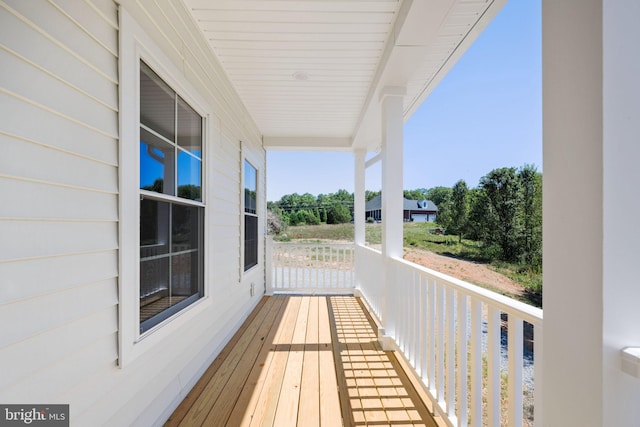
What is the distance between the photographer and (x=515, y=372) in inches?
44.8

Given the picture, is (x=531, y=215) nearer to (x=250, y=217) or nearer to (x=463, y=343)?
(x=463, y=343)

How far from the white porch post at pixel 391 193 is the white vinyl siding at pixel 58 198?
225 centimetres

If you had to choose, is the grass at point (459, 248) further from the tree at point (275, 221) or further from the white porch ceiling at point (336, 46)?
the tree at point (275, 221)

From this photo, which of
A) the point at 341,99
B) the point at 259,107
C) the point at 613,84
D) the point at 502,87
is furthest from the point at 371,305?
the point at 613,84

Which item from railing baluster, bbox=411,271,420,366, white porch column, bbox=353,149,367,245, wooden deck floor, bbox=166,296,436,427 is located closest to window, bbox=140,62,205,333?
wooden deck floor, bbox=166,296,436,427

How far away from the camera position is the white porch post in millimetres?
2883

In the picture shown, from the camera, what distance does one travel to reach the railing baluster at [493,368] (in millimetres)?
1250

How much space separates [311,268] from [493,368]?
409 cm

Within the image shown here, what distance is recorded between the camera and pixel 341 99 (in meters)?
3.56

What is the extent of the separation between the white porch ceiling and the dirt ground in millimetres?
1736

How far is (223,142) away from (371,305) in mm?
2806

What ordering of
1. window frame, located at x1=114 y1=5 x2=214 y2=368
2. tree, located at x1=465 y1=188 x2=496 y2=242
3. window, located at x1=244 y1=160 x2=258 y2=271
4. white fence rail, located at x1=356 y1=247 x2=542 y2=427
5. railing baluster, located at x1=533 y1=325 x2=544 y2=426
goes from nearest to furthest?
railing baluster, located at x1=533 y1=325 x2=544 y2=426
white fence rail, located at x1=356 y1=247 x2=542 y2=427
window frame, located at x1=114 y1=5 x2=214 y2=368
tree, located at x1=465 y1=188 x2=496 y2=242
window, located at x1=244 y1=160 x2=258 y2=271

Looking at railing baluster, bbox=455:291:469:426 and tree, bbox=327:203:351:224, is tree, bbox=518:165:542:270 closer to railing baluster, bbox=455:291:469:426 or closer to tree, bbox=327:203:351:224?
railing baluster, bbox=455:291:469:426

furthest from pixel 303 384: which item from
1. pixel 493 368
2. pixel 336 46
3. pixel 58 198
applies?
pixel 336 46
